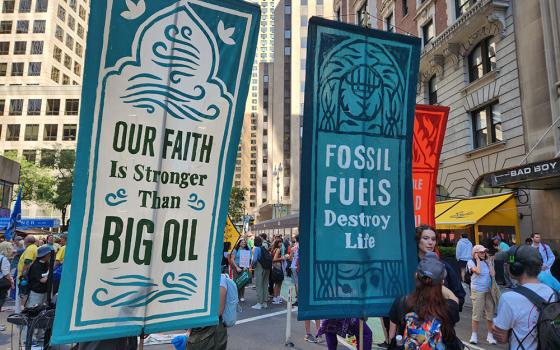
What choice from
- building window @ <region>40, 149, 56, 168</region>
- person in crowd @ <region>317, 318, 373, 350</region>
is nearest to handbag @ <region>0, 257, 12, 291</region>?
person in crowd @ <region>317, 318, 373, 350</region>

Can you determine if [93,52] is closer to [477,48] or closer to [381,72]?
[381,72]

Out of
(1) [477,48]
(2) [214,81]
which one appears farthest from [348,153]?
(1) [477,48]

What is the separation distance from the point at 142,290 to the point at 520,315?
2847 mm

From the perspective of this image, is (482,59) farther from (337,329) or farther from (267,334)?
(337,329)

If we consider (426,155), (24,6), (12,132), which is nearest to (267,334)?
(426,155)

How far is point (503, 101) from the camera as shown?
17109mm

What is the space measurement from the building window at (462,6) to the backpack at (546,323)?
19886mm

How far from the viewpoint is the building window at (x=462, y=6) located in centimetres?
1967

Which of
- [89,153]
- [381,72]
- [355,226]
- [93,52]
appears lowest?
[355,226]

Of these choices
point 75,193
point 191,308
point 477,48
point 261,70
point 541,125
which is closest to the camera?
point 75,193

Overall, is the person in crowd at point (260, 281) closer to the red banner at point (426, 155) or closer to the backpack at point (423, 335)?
the red banner at point (426, 155)

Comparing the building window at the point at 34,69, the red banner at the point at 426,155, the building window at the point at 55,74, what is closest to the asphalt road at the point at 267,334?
the red banner at the point at 426,155

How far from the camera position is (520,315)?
307 cm

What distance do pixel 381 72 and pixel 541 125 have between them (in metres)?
14.0
